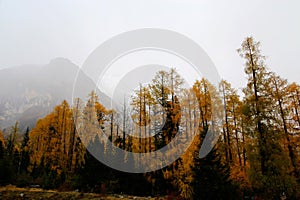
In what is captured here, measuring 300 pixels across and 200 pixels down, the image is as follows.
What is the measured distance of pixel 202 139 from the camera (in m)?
10.2

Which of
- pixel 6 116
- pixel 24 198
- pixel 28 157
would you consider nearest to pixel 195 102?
pixel 24 198

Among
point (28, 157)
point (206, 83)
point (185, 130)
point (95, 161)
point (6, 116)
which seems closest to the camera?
point (95, 161)

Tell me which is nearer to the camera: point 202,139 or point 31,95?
point 202,139

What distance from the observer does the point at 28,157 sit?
97.1 ft

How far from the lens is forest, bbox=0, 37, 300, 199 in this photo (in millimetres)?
10609

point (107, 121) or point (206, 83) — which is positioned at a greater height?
point (206, 83)

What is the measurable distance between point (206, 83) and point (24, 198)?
13.5 meters

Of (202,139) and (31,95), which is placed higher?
(31,95)

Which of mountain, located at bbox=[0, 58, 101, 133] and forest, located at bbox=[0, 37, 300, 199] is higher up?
mountain, located at bbox=[0, 58, 101, 133]

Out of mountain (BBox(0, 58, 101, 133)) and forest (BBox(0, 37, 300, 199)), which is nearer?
forest (BBox(0, 37, 300, 199))

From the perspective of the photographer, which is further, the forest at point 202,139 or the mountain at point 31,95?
the mountain at point 31,95

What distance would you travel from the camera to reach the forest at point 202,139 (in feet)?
34.8

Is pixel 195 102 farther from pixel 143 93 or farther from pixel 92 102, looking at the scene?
pixel 92 102

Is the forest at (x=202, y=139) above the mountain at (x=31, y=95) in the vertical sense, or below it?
below
